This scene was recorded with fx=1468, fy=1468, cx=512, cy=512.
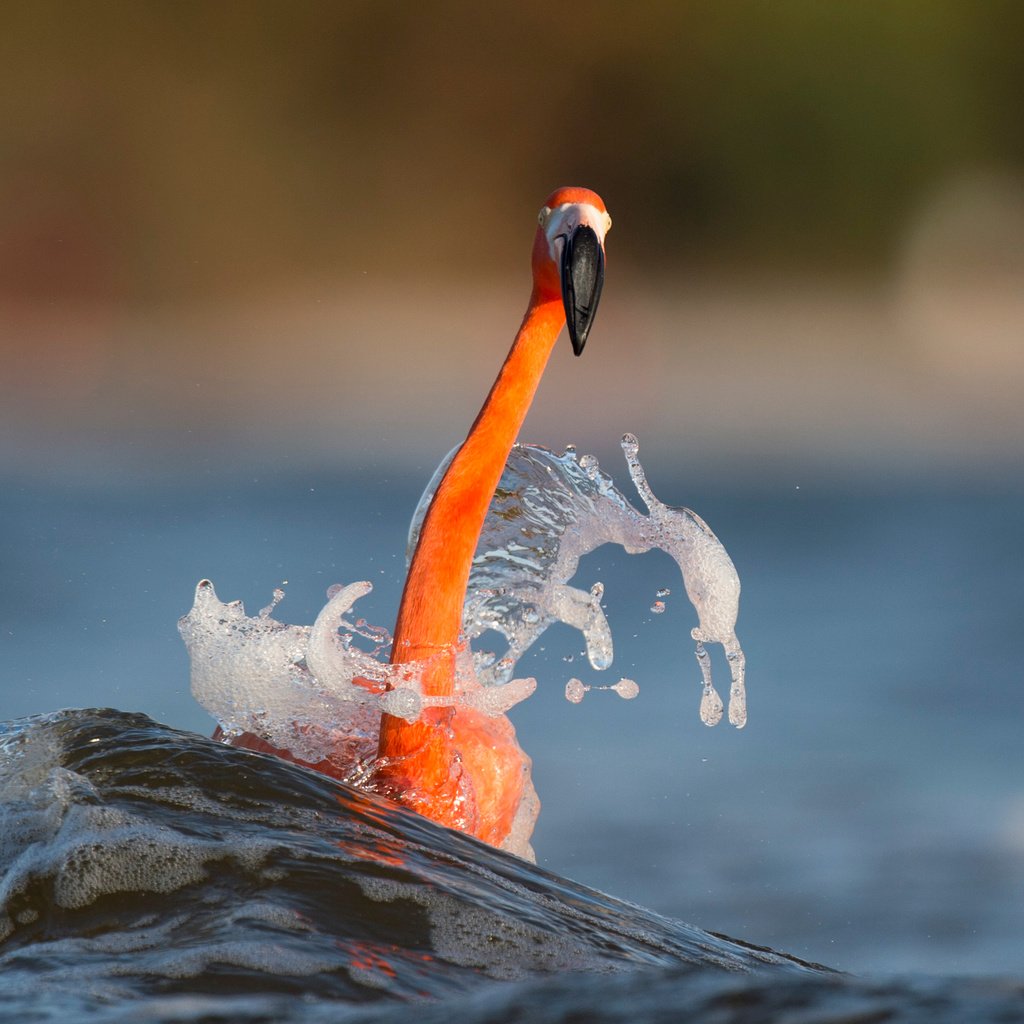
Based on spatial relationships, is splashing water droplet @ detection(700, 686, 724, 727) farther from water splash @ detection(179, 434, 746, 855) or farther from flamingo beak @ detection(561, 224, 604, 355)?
flamingo beak @ detection(561, 224, 604, 355)

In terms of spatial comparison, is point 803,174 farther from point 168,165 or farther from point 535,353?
point 535,353

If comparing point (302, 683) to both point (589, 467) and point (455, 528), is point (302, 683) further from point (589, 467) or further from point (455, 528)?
point (589, 467)

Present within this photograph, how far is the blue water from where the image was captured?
11.0 ft

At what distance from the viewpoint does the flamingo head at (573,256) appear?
2371mm

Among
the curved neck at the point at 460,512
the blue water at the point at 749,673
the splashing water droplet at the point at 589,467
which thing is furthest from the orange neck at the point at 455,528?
the blue water at the point at 749,673

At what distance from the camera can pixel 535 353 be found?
8.45 ft

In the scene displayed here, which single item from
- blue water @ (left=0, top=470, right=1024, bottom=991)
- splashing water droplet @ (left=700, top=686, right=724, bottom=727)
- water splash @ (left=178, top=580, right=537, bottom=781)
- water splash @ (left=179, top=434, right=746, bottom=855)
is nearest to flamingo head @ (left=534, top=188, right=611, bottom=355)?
water splash @ (left=179, top=434, right=746, bottom=855)

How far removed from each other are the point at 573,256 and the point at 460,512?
0.48 meters

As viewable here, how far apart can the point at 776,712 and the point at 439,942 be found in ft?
11.1

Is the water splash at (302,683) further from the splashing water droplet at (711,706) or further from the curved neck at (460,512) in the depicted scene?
the splashing water droplet at (711,706)

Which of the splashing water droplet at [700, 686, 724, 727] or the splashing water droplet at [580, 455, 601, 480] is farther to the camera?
the splashing water droplet at [580, 455, 601, 480]

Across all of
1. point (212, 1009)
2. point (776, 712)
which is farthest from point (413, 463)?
point (212, 1009)

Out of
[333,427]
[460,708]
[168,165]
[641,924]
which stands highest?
[168,165]

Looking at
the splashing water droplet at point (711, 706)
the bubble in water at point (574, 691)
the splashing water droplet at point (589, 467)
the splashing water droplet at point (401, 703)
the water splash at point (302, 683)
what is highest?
the splashing water droplet at point (589, 467)
